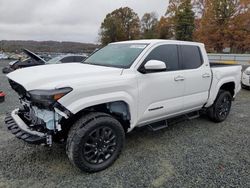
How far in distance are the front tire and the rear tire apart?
2715 millimetres

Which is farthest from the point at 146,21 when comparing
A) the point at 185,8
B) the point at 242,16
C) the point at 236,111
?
the point at 236,111

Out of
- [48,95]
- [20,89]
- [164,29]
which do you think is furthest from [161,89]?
[164,29]

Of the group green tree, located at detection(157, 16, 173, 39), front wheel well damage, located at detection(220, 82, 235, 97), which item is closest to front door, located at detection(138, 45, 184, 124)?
front wheel well damage, located at detection(220, 82, 235, 97)

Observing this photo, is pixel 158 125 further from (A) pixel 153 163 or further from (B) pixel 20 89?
(B) pixel 20 89

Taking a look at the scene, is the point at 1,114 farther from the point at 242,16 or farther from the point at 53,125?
the point at 242,16

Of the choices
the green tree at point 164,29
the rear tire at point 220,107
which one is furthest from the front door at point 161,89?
the green tree at point 164,29

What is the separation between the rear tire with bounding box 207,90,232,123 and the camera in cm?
496

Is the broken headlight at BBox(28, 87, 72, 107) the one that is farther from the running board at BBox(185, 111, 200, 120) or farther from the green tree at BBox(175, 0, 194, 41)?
the green tree at BBox(175, 0, 194, 41)

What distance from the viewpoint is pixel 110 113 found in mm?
3219

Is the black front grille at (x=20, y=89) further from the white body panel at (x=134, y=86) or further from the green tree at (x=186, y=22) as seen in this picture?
the green tree at (x=186, y=22)

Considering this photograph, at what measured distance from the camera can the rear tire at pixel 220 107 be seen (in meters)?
4.96

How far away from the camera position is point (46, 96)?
8.16 feet

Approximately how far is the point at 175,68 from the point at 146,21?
58949 millimetres

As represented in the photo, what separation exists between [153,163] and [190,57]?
2170 millimetres
